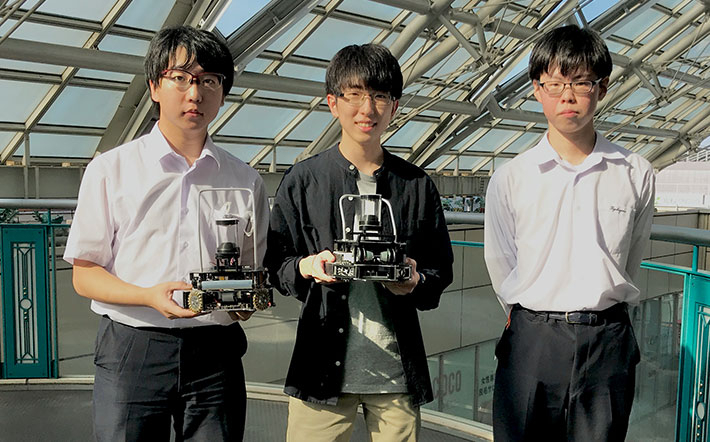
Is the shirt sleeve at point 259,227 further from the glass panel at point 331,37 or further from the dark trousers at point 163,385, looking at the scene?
the glass panel at point 331,37

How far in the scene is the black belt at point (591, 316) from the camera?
1.53 metres

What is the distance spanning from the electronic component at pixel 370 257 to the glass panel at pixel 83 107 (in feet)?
29.6

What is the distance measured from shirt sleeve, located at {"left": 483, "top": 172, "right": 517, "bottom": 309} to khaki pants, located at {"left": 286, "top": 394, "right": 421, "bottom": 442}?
43 cm

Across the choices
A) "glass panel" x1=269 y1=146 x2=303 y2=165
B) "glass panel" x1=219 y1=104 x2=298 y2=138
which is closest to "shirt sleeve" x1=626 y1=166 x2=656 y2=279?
"glass panel" x1=219 y1=104 x2=298 y2=138

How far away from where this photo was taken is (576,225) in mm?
1593

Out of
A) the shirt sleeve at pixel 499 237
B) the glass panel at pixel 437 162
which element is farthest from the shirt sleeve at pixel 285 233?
the glass panel at pixel 437 162

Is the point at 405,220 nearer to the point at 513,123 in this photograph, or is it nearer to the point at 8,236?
the point at 8,236

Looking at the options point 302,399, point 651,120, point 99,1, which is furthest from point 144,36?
point 651,120

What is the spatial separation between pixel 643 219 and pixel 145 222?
126 cm

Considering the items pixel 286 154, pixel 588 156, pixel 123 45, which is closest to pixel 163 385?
pixel 588 156

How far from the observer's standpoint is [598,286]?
5.02 feet

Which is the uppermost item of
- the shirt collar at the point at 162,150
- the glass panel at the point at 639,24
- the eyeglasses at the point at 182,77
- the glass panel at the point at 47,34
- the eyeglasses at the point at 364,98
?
the glass panel at the point at 639,24

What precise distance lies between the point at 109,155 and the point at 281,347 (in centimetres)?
369

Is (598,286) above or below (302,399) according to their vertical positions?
above
